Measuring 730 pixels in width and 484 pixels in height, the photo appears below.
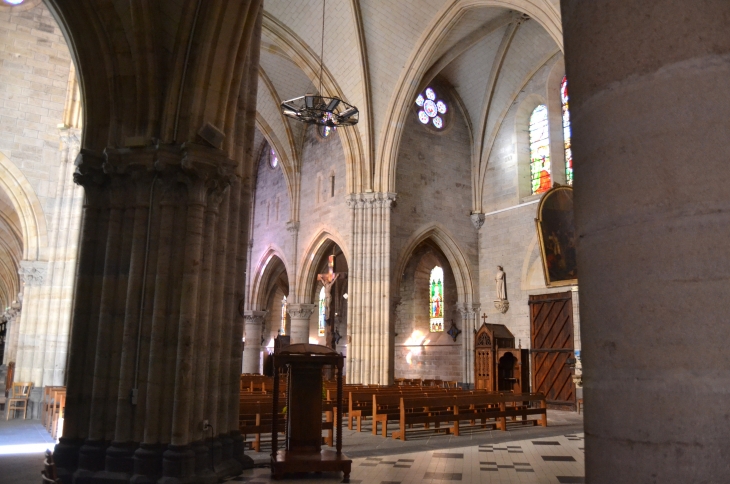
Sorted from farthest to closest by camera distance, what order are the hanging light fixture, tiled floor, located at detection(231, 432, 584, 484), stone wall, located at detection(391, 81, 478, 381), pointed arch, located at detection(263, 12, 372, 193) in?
stone wall, located at detection(391, 81, 478, 381)
pointed arch, located at detection(263, 12, 372, 193)
the hanging light fixture
tiled floor, located at detection(231, 432, 584, 484)

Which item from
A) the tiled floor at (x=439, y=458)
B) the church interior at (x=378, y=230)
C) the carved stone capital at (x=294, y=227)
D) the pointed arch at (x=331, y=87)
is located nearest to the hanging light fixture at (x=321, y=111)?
the church interior at (x=378, y=230)

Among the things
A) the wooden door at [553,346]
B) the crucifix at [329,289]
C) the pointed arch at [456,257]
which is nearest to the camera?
the wooden door at [553,346]

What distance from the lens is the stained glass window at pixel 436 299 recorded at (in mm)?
26156

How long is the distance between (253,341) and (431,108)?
47.5 feet

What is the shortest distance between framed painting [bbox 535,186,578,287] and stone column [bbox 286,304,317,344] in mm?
11763

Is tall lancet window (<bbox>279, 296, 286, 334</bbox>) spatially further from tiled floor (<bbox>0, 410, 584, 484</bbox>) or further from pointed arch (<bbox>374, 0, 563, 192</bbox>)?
tiled floor (<bbox>0, 410, 584, 484</bbox>)

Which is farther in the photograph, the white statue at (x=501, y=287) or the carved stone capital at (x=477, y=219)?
the carved stone capital at (x=477, y=219)

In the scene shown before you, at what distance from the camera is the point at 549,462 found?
320 inches

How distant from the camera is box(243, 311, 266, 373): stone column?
29625 millimetres

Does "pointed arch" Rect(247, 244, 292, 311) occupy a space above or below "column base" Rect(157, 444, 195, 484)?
above

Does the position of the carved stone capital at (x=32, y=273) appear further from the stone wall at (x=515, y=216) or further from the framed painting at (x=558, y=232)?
the stone wall at (x=515, y=216)

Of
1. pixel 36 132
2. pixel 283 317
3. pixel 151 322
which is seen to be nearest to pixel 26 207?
pixel 36 132

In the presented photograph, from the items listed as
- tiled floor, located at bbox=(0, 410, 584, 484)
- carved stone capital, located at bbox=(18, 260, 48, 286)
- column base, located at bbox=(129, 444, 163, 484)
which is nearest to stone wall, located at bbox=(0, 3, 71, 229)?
carved stone capital, located at bbox=(18, 260, 48, 286)

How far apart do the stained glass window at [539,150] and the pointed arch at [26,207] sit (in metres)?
16.1
